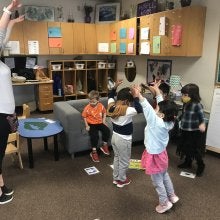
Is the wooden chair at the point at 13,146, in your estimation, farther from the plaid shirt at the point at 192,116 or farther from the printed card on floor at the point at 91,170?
the plaid shirt at the point at 192,116

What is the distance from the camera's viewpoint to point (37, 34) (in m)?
5.55

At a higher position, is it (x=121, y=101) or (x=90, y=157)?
(x=121, y=101)

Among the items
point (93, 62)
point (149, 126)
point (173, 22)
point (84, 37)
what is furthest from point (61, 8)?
point (149, 126)

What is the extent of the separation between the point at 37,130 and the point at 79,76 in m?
3.52

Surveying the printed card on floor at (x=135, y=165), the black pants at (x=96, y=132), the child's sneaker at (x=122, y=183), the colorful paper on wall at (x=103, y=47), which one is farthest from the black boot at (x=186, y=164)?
the colorful paper on wall at (x=103, y=47)

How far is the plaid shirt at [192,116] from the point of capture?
2789 millimetres

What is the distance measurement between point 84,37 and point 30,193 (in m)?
4.45

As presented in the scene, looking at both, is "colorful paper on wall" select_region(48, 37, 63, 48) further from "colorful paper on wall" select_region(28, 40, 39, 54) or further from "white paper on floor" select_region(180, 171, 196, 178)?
"white paper on floor" select_region(180, 171, 196, 178)

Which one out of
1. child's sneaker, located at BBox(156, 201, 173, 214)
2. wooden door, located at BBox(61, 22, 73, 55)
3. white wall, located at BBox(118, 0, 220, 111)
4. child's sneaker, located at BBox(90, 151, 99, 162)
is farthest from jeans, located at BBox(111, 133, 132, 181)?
wooden door, located at BBox(61, 22, 73, 55)

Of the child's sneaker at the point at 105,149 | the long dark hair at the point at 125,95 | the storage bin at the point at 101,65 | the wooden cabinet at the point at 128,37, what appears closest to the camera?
the long dark hair at the point at 125,95

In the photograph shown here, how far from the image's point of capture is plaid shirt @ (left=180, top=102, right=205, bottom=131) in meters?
A: 2.79

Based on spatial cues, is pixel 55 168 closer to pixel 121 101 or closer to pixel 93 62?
pixel 121 101

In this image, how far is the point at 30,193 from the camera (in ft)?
8.38

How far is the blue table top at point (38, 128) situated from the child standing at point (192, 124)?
1.59m
